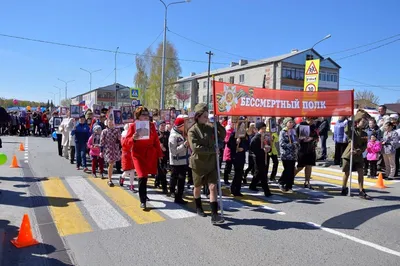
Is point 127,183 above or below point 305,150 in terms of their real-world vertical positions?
below

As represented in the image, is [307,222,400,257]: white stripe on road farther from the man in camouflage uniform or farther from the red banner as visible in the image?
the red banner

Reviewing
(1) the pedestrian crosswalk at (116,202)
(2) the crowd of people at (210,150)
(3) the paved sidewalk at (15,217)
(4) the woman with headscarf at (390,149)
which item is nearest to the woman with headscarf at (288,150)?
(2) the crowd of people at (210,150)

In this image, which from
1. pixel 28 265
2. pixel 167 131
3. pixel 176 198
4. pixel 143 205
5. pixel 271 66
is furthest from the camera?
pixel 271 66

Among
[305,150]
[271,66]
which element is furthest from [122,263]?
[271,66]

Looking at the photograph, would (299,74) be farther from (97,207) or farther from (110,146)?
(97,207)

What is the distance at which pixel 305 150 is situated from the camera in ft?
29.2

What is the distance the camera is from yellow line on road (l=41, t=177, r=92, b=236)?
5367 millimetres

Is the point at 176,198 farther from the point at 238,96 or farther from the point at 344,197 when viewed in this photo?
the point at 344,197

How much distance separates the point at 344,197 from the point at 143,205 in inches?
187

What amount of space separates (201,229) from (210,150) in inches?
53.1

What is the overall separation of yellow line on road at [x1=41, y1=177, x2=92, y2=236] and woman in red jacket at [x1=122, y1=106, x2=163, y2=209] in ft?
4.02

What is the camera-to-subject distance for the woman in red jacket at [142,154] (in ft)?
21.5

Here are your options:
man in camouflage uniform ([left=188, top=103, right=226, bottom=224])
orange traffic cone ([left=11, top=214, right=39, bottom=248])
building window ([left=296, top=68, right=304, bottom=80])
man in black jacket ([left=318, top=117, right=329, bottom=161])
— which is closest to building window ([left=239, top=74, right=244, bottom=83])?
building window ([left=296, top=68, right=304, bottom=80])

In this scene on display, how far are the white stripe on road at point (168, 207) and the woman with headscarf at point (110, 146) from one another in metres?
1.67
